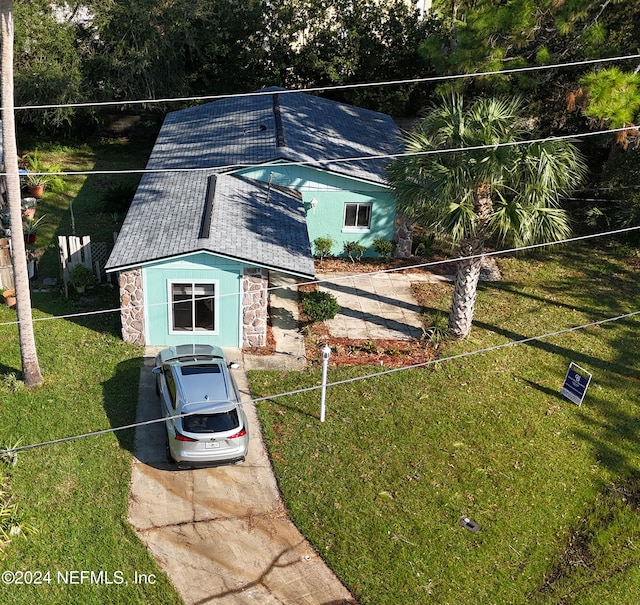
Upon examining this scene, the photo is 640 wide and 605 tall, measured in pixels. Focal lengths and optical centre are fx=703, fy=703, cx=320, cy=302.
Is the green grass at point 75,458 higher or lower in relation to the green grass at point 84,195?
lower

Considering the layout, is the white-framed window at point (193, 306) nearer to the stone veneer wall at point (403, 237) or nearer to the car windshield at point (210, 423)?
the car windshield at point (210, 423)

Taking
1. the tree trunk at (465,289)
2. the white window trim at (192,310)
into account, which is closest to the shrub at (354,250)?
the tree trunk at (465,289)

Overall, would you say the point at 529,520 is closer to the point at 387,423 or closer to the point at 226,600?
the point at 387,423

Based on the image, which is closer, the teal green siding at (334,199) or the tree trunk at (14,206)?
the tree trunk at (14,206)

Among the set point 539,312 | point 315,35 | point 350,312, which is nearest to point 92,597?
point 350,312

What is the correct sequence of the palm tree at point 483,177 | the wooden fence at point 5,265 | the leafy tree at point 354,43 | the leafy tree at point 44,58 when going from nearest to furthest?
the palm tree at point 483,177, the wooden fence at point 5,265, the leafy tree at point 44,58, the leafy tree at point 354,43

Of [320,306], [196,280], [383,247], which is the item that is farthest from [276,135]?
[196,280]

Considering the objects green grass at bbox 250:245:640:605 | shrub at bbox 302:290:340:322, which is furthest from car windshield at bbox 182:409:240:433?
shrub at bbox 302:290:340:322
